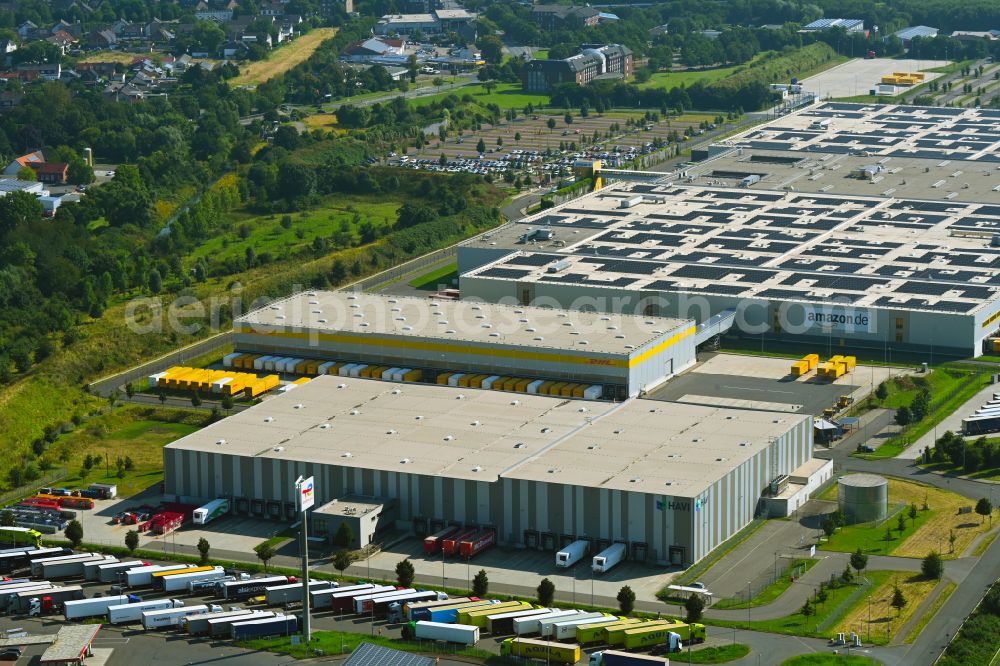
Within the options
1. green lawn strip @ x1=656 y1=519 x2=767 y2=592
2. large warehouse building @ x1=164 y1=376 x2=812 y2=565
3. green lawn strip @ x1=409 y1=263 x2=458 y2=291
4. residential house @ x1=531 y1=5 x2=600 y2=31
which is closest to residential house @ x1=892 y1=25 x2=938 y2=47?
residential house @ x1=531 y1=5 x2=600 y2=31

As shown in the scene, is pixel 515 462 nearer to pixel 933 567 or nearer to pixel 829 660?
pixel 933 567

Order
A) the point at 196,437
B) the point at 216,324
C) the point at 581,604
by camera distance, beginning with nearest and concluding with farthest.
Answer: the point at 581,604 → the point at 196,437 → the point at 216,324

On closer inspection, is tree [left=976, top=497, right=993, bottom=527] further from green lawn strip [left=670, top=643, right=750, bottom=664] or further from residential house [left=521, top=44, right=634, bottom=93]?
residential house [left=521, top=44, right=634, bottom=93]

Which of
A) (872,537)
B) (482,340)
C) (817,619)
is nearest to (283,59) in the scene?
(482,340)

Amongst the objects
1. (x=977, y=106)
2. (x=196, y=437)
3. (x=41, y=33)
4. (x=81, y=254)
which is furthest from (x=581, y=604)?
(x=41, y=33)

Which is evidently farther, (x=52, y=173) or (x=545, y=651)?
(x=52, y=173)

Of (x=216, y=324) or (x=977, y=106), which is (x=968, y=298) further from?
(x=977, y=106)
